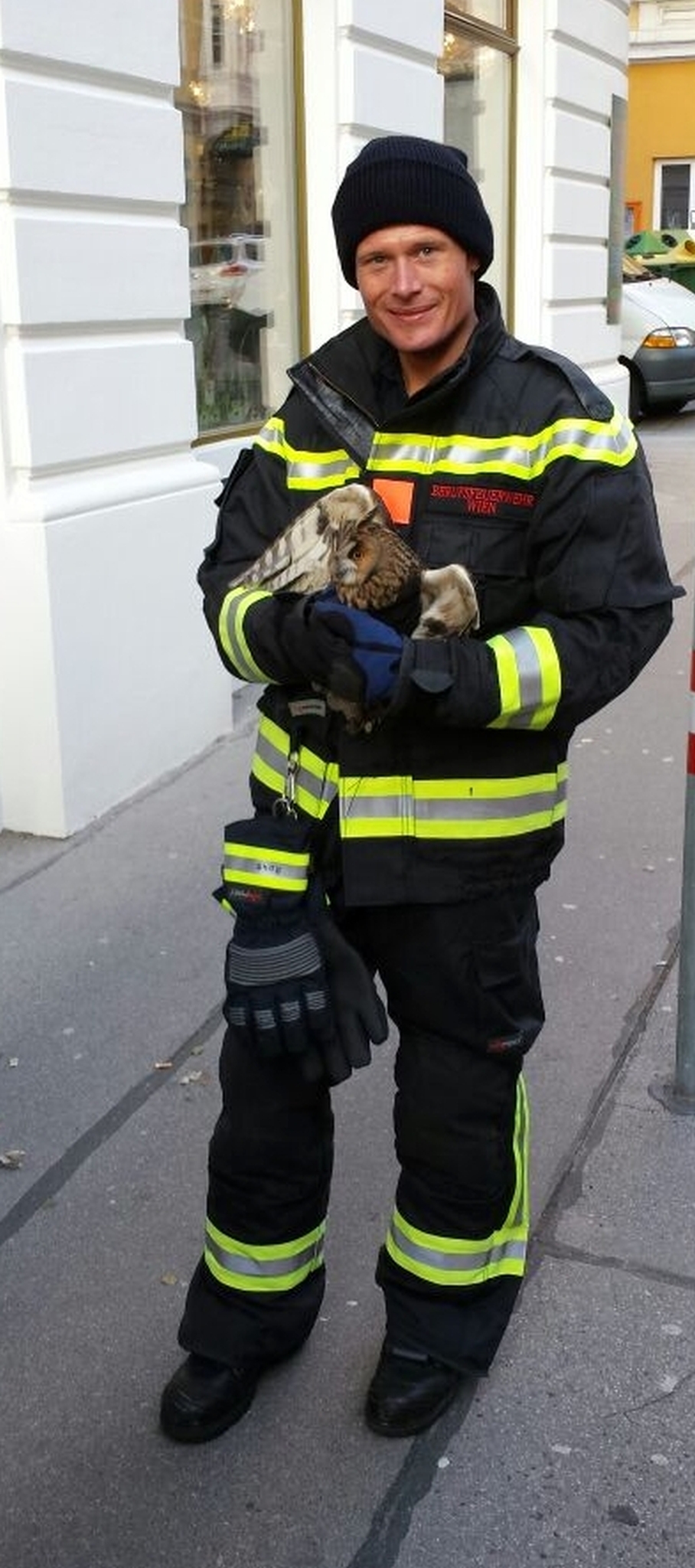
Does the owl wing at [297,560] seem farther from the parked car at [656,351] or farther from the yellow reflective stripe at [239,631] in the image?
the parked car at [656,351]

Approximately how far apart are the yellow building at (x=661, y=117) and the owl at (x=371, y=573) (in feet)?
83.7

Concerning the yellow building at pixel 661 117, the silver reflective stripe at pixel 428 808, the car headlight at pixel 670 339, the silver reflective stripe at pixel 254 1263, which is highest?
the yellow building at pixel 661 117

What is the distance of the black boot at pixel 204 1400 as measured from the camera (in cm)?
249

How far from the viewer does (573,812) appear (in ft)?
17.5

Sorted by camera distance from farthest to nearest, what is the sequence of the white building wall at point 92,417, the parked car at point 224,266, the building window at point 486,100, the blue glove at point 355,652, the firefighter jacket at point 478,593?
the building window at point 486,100
the parked car at point 224,266
the white building wall at point 92,417
the firefighter jacket at point 478,593
the blue glove at point 355,652

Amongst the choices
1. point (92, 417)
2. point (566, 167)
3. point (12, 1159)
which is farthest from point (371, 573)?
point (566, 167)

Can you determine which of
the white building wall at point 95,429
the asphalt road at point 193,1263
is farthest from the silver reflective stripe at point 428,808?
the white building wall at point 95,429

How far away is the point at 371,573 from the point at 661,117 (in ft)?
91.0

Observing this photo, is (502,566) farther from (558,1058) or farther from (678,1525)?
(558,1058)

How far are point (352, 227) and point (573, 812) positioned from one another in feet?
11.0

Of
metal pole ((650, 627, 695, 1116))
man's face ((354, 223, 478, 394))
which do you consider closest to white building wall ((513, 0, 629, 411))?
metal pole ((650, 627, 695, 1116))

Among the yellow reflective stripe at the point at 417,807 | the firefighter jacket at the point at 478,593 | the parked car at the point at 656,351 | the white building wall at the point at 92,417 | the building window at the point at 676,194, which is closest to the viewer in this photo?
the firefighter jacket at the point at 478,593

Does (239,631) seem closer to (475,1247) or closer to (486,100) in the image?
(475,1247)

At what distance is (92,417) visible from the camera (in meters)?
5.05
